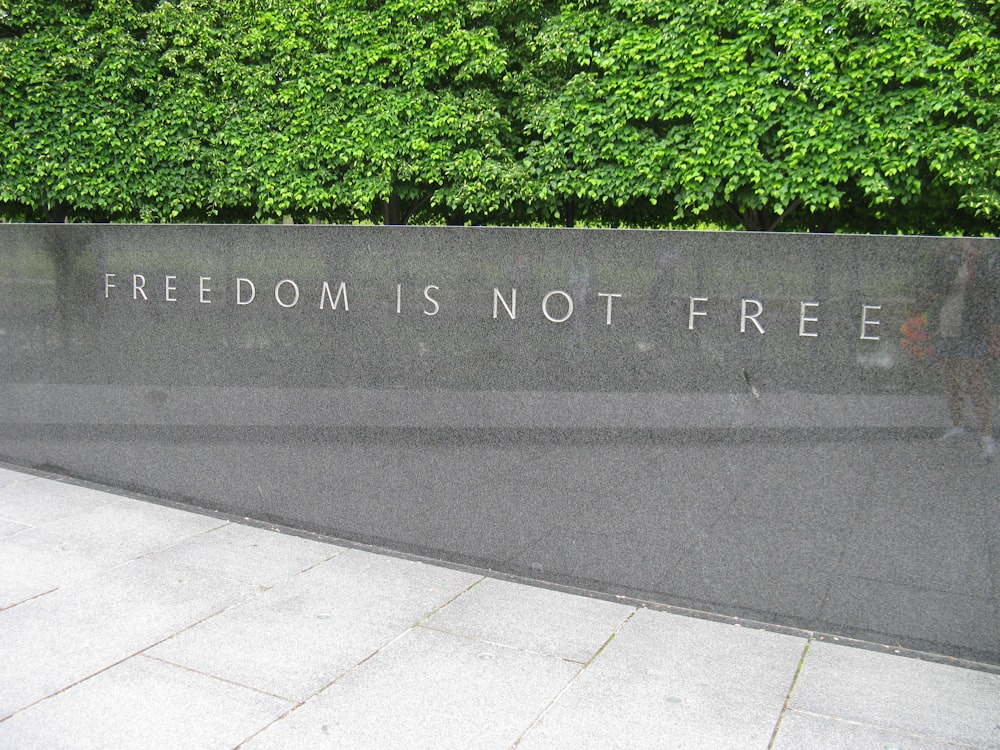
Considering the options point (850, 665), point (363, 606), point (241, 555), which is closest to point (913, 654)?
point (850, 665)

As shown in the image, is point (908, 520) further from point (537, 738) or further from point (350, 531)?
point (350, 531)

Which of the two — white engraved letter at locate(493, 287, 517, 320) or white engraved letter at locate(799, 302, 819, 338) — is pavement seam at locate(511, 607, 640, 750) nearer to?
white engraved letter at locate(799, 302, 819, 338)

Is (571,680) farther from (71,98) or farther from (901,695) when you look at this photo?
(71,98)

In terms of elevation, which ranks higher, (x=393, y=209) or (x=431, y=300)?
(x=393, y=209)

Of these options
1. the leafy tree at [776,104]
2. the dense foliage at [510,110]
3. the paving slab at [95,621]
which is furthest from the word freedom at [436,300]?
the leafy tree at [776,104]

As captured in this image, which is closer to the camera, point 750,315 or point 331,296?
point 750,315

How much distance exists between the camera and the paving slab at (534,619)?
15.8 feet

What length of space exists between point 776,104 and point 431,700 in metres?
7.02

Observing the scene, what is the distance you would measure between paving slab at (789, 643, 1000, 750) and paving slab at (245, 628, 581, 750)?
1237mm

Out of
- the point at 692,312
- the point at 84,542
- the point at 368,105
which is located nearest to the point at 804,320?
the point at 692,312

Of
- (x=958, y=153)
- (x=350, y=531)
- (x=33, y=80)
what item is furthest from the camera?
(x=33, y=80)

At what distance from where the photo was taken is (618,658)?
464 cm

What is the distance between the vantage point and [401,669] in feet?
14.6

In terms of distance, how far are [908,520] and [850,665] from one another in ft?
2.86
